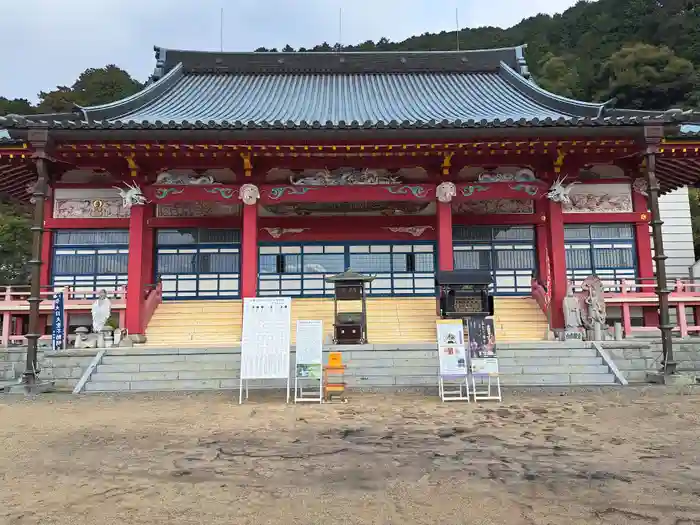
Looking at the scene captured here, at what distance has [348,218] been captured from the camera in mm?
15477

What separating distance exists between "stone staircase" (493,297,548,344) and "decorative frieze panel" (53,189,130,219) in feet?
36.1

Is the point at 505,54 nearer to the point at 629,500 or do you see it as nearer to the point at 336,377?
the point at 336,377

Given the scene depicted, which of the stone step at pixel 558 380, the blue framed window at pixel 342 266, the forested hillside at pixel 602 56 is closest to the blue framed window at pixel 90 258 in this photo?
the blue framed window at pixel 342 266

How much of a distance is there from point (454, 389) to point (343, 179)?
262 inches

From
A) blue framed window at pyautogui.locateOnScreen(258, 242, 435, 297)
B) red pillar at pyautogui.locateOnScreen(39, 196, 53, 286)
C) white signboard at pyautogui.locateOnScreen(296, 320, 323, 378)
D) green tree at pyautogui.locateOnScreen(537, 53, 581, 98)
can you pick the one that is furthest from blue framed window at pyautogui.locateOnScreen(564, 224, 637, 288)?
green tree at pyautogui.locateOnScreen(537, 53, 581, 98)

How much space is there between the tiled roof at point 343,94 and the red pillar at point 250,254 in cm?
241

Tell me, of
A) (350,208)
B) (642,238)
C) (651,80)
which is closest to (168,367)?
(350,208)

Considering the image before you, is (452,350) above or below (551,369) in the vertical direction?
above

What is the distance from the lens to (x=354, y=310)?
1366cm

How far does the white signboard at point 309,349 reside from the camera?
8.67m

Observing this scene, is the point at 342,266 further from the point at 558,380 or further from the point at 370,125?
the point at 558,380

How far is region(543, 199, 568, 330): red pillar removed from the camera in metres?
12.9

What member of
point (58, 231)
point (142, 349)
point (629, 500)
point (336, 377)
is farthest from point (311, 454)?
point (58, 231)

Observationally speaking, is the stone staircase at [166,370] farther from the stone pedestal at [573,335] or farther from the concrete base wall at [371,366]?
the stone pedestal at [573,335]
